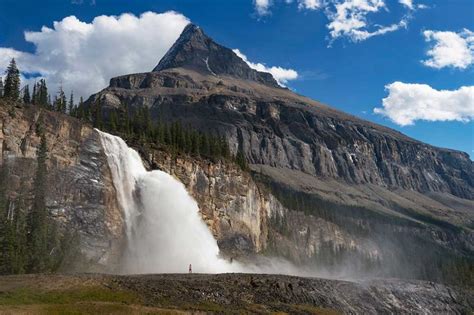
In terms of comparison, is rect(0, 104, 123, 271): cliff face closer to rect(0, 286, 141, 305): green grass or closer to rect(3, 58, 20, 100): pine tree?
rect(3, 58, 20, 100): pine tree

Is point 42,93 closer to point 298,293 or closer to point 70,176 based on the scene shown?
point 70,176

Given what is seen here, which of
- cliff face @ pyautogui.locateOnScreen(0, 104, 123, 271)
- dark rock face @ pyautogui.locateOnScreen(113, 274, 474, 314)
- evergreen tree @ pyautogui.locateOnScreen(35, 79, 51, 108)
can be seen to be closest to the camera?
dark rock face @ pyautogui.locateOnScreen(113, 274, 474, 314)

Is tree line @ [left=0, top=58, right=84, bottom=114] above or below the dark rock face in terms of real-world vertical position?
above

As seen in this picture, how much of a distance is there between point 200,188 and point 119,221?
28466 mm

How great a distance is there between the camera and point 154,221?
84.8 metres

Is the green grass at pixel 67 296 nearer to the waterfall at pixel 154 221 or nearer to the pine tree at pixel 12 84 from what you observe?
the waterfall at pixel 154 221

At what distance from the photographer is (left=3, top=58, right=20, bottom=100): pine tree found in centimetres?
8138

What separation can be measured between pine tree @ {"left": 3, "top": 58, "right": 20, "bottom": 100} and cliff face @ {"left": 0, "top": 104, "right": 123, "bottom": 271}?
7.19 meters

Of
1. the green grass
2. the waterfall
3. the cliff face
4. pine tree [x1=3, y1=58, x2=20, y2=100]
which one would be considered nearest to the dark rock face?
the green grass

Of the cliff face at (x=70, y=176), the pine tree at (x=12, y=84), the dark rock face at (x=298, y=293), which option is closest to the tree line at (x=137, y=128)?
the pine tree at (x=12, y=84)

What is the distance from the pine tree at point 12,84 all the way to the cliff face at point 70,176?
7189mm

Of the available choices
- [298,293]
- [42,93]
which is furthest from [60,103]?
[298,293]

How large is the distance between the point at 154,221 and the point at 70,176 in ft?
52.9

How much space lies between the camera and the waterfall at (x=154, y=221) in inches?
3201
